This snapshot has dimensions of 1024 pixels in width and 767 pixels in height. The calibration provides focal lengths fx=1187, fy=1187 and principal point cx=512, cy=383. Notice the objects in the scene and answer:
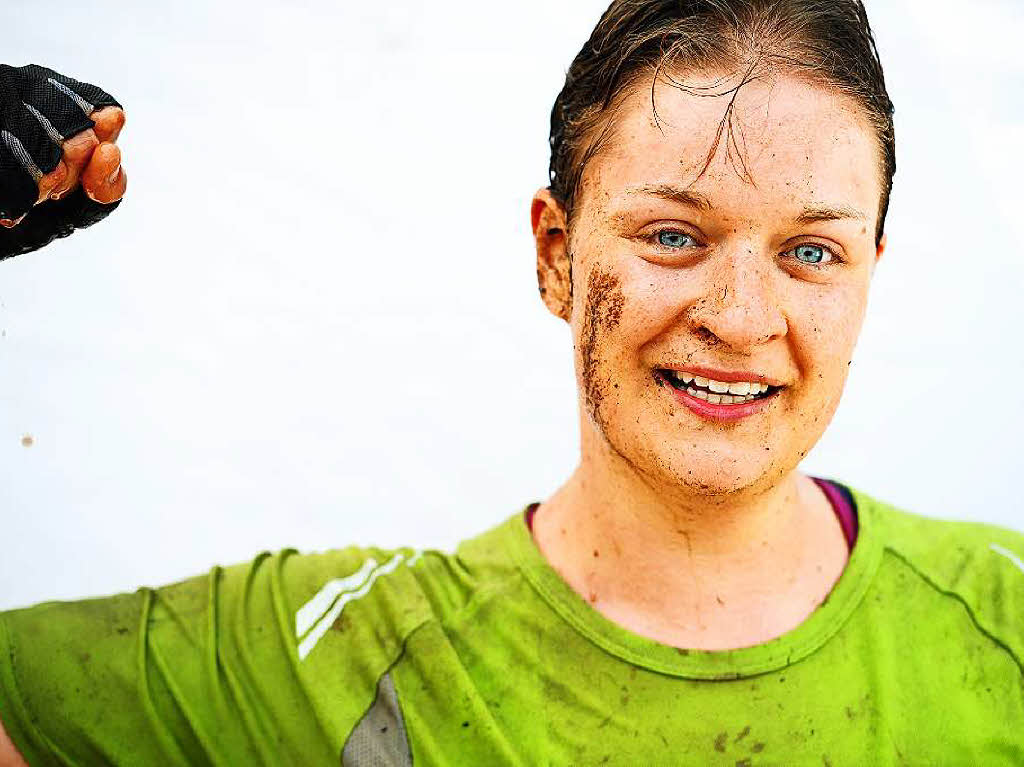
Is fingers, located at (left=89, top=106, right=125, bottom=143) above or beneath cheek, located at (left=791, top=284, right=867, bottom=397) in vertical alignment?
above

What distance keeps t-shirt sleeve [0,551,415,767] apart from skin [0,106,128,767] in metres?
0.11

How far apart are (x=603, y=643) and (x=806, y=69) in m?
0.98

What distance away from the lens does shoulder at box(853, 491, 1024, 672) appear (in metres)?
2.00

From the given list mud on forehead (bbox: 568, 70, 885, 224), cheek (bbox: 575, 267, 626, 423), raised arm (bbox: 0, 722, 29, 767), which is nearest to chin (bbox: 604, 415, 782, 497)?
cheek (bbox: 575, 267, 626, 423)

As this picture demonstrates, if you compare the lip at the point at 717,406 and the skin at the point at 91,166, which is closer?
the skin at the point at 91,166

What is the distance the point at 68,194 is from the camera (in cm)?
181

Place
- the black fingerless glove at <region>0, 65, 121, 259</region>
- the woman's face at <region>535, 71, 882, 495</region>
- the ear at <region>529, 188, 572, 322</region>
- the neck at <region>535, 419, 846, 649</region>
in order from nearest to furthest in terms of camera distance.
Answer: the black fingerless glove at <region>0, 65, 121, 259</region>
the woman's face at <region>535, 71, 882, 495</region>
the neck at <region>535, 419, 846, 649</region>
the ear at <region>529, 188, 572, 322</region>

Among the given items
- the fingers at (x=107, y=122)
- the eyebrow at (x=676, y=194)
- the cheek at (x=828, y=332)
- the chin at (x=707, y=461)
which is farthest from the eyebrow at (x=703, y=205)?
the fingers at (x=107, y=122)

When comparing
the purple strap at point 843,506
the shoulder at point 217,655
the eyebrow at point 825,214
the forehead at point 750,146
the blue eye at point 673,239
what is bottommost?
the shoulder at point 217,655

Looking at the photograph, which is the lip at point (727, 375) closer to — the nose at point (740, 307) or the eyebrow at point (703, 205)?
the nose at point (740, 307)

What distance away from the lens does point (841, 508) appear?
2170 mm

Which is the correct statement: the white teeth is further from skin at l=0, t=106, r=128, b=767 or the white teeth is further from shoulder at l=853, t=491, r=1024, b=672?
skin at l=0, t=106, r=128, b=767

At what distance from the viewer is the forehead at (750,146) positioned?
71.5 inches

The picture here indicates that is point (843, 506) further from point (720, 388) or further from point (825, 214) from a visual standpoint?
point (825, 214)
